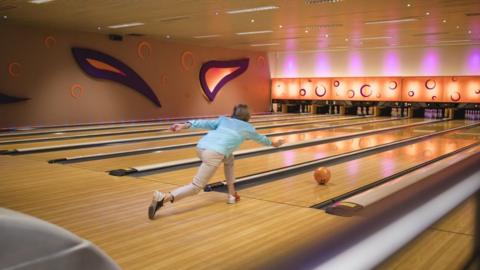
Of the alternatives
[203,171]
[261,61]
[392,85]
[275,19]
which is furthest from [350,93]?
[203,171]

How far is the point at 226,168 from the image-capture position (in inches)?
150

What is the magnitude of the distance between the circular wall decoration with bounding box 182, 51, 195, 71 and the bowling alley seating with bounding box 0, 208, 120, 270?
1371 cm

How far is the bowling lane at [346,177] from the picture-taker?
4191 mm

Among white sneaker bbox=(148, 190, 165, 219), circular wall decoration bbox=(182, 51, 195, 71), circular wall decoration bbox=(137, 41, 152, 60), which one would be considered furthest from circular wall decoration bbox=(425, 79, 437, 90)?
white sneaker bbox=(148, 190, 165, 219)

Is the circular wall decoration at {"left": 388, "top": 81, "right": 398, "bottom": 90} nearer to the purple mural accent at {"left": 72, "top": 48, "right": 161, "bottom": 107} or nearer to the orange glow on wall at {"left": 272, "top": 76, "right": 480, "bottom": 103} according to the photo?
the orange glow on wall at {"left": 272, "top": 76, "right": 480, "bottom": 103}

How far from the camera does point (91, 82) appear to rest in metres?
11.5

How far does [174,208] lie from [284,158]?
8.98ft

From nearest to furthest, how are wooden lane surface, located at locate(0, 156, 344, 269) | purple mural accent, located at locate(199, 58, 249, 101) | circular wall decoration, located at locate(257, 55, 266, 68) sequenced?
wooden lane surface, located at locate(0, 156, 344, 269) → purple mural accent, located at locate(199, 58, 249, 101) → circular wall decoration, located at locate(257, 55, 266, 68)

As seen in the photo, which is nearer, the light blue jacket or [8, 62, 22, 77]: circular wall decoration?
the light blue jacket

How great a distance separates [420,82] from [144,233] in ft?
43.3

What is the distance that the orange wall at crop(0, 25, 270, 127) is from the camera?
1012cm

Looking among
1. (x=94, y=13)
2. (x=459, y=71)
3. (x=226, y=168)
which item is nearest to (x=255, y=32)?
(x=94, y=13)

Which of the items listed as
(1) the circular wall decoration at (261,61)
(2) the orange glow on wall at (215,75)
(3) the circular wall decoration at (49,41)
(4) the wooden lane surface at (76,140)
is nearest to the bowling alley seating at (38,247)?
(4) the wooden lane surface at (76,140)

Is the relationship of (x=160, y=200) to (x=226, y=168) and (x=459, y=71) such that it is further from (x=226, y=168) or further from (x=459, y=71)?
(x=459, y=71)
